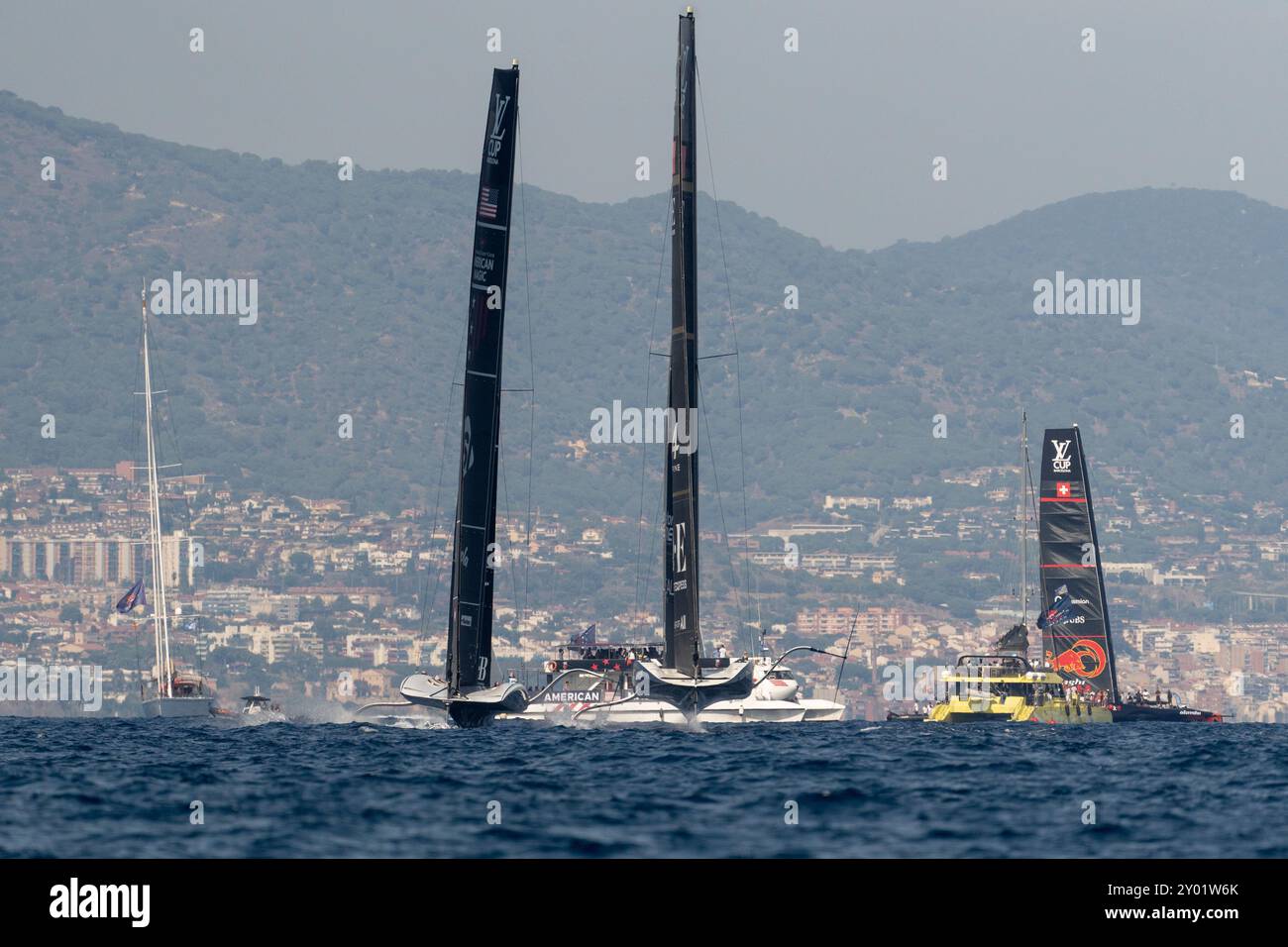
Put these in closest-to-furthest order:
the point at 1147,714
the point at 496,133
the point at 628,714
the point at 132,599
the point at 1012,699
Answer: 1. the point at 496,133
2. the point at 628,714
3. the point at 1012,699
4. the point at 132,599
5. the point at 1147,714

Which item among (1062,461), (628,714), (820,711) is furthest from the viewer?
(1062,461)

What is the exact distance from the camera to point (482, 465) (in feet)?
190

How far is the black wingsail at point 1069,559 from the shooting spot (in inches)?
4345

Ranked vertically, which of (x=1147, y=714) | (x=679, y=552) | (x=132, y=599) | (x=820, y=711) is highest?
(x=679, y=552)

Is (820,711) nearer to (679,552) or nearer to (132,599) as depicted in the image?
(679,552)

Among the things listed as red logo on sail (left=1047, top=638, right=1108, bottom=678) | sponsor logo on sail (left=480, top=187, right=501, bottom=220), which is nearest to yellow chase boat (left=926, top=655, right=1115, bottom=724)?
red logo on sail (left=1047, top=638, right=1108, bottom=678)

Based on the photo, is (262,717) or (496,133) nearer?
(496,133)

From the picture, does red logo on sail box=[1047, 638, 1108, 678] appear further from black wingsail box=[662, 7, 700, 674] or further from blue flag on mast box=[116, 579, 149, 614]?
black wingsail box=[662, 7, 700, 674]

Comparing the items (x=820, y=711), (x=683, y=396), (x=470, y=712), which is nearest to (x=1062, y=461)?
(x=820, y=711)

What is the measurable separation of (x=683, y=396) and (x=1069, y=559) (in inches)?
1984

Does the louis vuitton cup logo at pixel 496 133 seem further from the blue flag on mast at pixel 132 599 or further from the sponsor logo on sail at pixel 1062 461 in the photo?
the sponsor logo on sail at pixel 1062 461

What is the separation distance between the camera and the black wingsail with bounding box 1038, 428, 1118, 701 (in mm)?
110375

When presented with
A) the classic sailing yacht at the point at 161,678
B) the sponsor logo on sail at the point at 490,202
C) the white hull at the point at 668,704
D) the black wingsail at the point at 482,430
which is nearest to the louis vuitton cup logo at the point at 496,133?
the black wingsail at the point at 482,430

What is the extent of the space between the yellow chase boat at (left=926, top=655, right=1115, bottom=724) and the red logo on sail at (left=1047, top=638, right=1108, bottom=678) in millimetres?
3203
